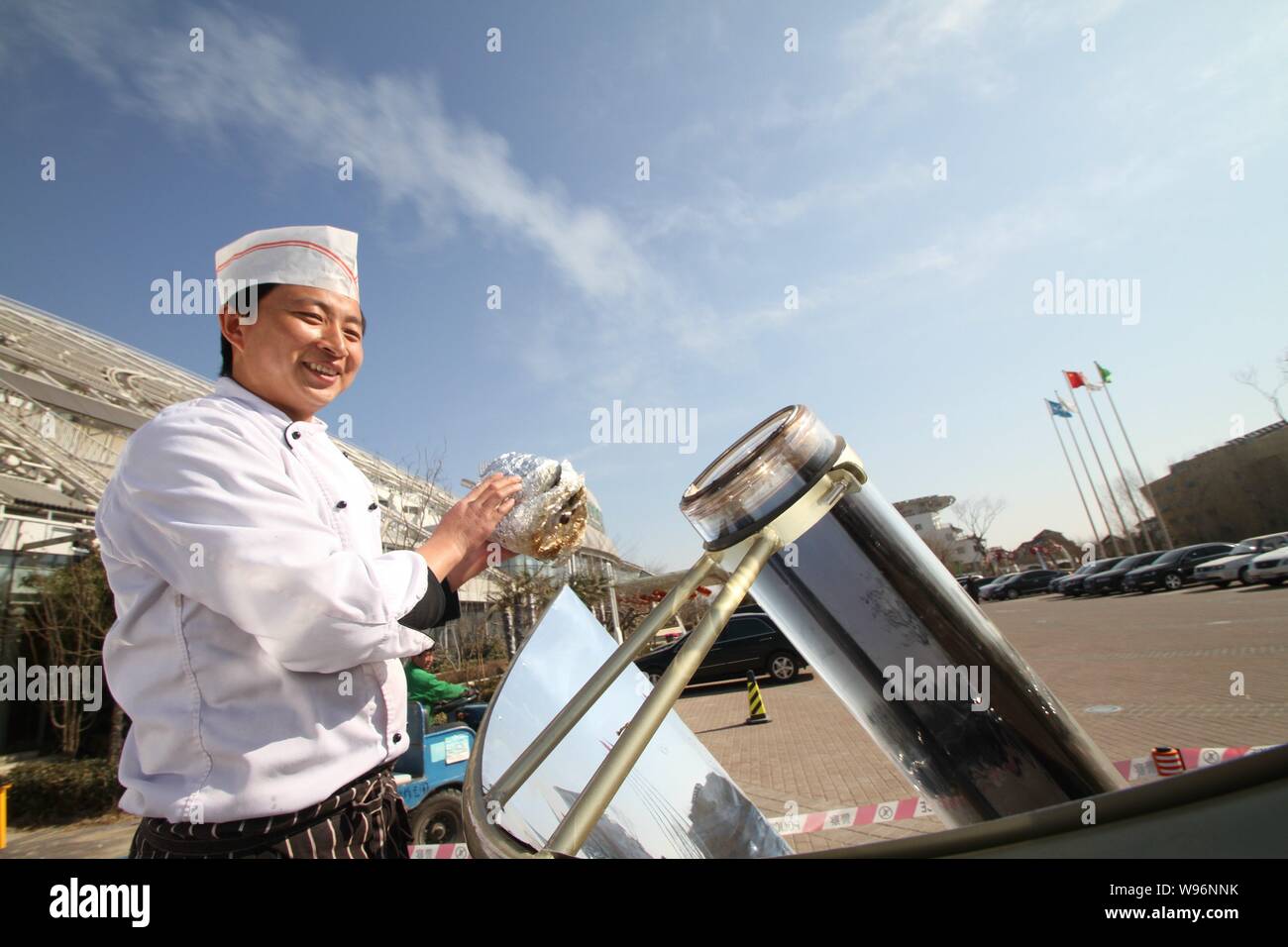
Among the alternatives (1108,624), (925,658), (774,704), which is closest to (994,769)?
(925,658)

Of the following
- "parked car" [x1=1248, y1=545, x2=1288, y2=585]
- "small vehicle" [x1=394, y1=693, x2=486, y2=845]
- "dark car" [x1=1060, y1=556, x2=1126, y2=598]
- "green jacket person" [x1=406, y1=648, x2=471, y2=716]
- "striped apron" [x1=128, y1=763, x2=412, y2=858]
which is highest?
"striped apron" [x1=128, y1=763, x2=412, y2=858]

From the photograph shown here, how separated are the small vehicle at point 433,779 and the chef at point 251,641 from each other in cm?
480

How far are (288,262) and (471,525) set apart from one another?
74 cm

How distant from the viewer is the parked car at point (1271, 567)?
18.2m

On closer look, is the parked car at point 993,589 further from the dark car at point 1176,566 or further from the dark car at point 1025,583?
the dark car at point 1176,566

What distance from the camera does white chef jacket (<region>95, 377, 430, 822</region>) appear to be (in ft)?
3.38

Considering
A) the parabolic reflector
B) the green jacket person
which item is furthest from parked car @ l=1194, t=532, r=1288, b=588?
the parabolic reflector

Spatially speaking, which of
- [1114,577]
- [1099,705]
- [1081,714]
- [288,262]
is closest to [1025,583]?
[1114,577]

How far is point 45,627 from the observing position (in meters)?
12.8

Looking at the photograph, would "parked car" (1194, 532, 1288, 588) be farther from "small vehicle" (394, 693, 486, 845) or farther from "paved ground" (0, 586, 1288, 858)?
"small vehicle" (394, 693, 486, 845)

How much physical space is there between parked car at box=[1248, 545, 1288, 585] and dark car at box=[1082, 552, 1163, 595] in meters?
7.07
